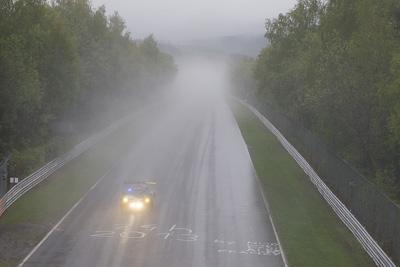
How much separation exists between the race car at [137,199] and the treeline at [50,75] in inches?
451

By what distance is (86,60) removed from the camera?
6731cm

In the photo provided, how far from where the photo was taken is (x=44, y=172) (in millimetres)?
39156

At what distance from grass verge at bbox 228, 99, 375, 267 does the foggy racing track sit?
0.92 m

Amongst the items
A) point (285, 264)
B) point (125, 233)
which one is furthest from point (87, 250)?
point (285, 264)

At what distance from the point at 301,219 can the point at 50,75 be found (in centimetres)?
3295

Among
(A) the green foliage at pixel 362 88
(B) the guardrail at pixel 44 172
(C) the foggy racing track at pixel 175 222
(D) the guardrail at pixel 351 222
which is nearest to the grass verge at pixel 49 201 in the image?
(B) the guardrail at pixel 44 172

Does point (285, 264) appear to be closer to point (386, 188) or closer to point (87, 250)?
point (87, 250)

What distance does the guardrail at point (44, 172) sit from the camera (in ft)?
102

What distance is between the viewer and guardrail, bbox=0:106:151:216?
31.2 meters

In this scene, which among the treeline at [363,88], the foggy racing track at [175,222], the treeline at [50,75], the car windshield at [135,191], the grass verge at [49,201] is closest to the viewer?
the foggy racing track at [175,222]

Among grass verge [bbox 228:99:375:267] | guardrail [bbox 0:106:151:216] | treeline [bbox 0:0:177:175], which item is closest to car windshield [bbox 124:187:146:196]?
guardrail [bbox 0:106:151:216]

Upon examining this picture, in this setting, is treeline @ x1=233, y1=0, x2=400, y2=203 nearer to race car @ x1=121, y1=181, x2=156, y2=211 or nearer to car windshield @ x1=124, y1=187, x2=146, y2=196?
race car @ x1=121, y1=181, x2=156, y2=211

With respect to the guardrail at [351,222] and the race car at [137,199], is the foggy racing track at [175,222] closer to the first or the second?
the race car at [137,199]

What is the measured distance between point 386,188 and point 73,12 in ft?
155
